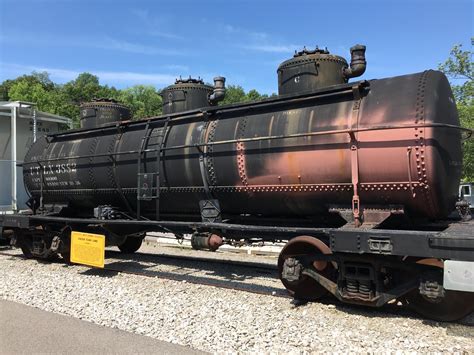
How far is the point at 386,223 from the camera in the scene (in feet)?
21.7

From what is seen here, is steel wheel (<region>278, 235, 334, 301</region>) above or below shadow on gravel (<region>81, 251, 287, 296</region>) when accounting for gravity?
above

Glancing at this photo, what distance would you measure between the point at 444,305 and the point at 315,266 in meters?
1.81

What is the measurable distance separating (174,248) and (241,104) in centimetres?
799

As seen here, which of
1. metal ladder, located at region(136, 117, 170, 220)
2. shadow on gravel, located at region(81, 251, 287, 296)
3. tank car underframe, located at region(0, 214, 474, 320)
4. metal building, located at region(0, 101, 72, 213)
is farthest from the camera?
metal building, located at region(0, 101, 72, 213)

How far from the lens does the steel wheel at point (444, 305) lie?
223 inches

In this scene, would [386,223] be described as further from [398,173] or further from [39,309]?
[39,309]

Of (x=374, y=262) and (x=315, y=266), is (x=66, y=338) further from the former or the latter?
(x=374, y=262)

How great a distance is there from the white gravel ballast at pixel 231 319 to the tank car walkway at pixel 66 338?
9.5 inches

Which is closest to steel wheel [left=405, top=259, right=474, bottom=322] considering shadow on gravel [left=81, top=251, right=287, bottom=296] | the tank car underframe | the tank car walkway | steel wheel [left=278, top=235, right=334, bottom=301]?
the tank car underframe

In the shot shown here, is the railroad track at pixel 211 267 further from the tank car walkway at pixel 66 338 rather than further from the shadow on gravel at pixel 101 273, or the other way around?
the tank car walkway at pixel 66 338

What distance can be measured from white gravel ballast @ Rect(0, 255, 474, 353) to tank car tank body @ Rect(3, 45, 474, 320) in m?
0.38

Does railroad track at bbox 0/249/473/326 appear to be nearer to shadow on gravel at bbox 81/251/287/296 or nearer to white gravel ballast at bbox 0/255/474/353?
shadow on gravel at bbox 81/251/287/296

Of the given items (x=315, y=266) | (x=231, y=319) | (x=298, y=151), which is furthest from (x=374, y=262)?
(x=231, y=319)

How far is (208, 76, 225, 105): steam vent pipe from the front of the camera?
30.2 ft
